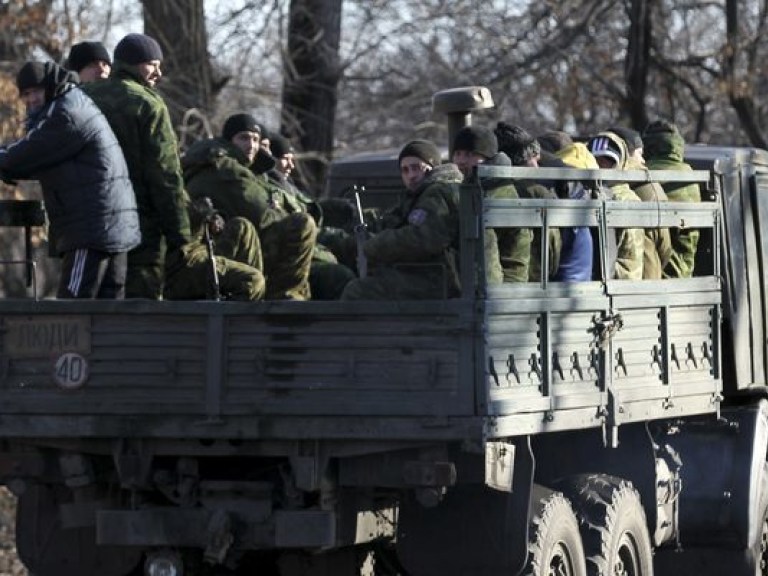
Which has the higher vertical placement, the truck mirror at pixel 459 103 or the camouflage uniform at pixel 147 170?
the truck mirror at pixel 459 103

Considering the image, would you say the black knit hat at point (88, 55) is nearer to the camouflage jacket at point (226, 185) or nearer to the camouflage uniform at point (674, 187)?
the camouflage jacket at point (226, 185)

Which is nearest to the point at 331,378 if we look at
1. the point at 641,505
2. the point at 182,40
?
the point at 641,505

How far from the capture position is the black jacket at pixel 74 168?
344 inches

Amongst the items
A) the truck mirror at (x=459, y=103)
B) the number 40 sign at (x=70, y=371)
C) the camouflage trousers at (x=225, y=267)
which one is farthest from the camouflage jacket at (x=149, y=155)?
the truck mirror at (x=459, y=103)

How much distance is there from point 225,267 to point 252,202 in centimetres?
80

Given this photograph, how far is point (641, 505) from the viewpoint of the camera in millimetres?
9688

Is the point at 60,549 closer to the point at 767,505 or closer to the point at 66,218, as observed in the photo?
the point at 66,218

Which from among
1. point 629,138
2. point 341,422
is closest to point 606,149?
point 629,138

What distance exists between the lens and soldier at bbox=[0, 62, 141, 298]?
28.7 ft

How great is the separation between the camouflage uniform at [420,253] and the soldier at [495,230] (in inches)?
6.5

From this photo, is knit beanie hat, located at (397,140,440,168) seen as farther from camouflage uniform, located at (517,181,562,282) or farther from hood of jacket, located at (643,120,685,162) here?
hood of jacket, located at (643,120,685,162)

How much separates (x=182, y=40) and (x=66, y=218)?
31.9 feet

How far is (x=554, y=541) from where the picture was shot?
8422 mm

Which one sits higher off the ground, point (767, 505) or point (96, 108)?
point (96, 108)
